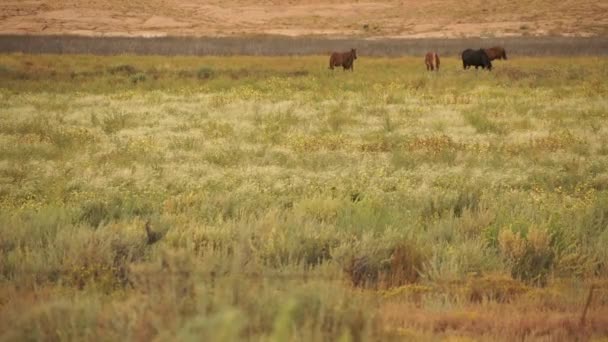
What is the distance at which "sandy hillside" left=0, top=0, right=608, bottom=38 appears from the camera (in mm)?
86875

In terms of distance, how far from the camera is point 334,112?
21.7m

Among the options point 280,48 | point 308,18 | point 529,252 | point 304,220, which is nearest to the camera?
point 529,252

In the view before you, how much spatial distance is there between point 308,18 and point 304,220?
9694cm

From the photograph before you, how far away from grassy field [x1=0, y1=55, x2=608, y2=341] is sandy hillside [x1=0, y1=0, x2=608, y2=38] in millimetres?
64689

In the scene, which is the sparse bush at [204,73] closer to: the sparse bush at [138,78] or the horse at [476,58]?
Result: the sparse bush at [138,78]

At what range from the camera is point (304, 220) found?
8.92 metres

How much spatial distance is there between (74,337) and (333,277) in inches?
69.8

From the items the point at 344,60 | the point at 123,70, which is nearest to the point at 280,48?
the point at 344,60

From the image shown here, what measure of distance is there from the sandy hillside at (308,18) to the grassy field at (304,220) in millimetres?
64689

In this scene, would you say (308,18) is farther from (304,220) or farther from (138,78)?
(304,220)

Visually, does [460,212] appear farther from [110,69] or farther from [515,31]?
[515,31]

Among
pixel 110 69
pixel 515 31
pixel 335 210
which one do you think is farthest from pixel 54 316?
pixel 515 31

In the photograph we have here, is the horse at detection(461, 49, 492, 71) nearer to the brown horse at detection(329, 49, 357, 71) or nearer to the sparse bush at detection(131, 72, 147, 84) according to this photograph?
the brown horse at detection(329, 49, 357, 71)

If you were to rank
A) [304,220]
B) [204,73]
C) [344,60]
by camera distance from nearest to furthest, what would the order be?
[304,220] → [204,73] → [344,60]
